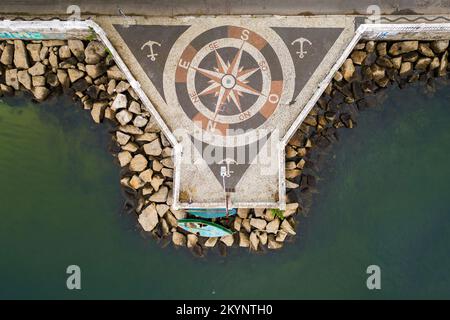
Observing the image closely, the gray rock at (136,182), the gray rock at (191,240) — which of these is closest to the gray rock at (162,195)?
the gray rock at (136,182)

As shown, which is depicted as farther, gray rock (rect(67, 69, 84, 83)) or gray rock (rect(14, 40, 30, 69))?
gray rock (rect(67, 69, 84, 83))

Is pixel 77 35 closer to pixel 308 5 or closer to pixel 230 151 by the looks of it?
pixel 230 151

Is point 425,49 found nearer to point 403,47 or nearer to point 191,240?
point 403,47

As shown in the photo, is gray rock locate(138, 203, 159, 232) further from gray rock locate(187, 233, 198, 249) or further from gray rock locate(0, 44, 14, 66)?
gray rock locate(0, 44, 14, 66)

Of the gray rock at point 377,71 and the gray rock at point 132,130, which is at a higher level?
the gray rock at point 377,71

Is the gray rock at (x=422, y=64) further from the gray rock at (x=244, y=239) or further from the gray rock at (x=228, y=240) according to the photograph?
the gray rock at (x=228, y=240)

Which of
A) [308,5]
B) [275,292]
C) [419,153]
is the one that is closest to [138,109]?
[308,5]

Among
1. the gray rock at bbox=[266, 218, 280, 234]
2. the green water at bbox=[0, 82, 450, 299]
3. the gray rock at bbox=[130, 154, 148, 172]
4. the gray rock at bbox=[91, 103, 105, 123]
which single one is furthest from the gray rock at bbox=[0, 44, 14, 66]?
the gray rock at bbox=[266, 218, 280, 234]
